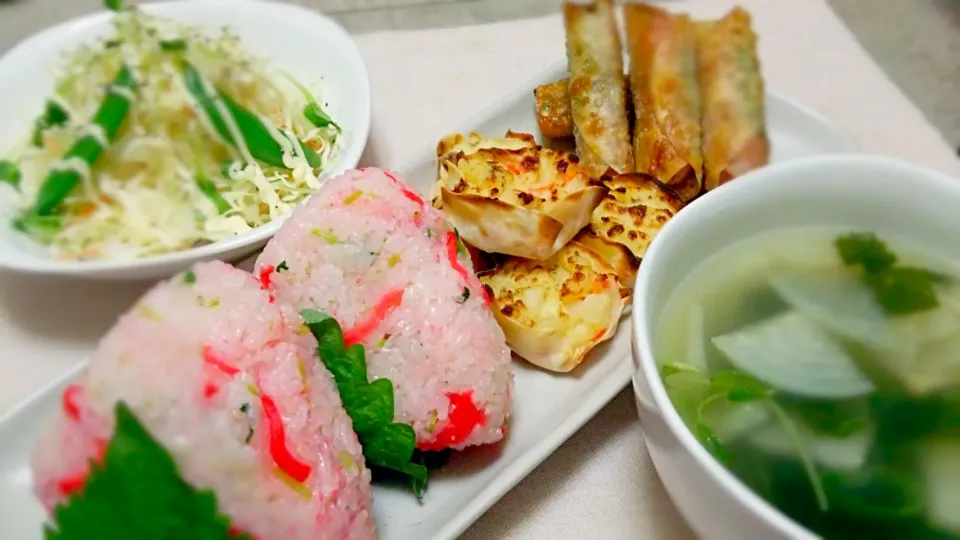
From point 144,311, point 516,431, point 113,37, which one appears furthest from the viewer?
point 113,37

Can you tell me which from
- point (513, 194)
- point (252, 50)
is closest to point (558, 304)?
point (513, 194)

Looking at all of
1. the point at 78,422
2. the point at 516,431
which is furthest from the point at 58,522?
the point at 516,431

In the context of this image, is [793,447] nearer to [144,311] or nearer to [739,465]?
[739,465]

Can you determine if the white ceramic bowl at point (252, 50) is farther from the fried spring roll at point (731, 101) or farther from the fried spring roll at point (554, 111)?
the fried spring roll at point (731, 101)

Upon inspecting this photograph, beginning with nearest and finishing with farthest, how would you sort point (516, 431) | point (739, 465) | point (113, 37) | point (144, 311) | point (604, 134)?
point (739, 465) < point (144, 311) < point (516, 431) < point (604, 134) < point (113, 37)

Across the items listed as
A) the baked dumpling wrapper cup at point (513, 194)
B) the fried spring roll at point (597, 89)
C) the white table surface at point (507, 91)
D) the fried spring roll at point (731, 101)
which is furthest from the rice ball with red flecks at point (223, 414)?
the fried spring roll at point (731, 101)

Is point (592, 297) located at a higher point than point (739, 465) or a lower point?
lower

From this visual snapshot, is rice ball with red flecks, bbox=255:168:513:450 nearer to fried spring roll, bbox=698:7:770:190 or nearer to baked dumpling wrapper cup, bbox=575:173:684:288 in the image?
baked dumpling wrapper cup, bbox=575:173:684:288
